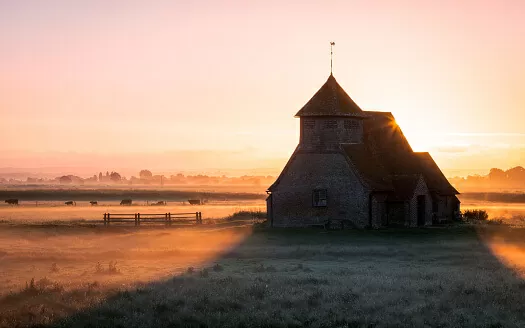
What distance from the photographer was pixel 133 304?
22.6 metres

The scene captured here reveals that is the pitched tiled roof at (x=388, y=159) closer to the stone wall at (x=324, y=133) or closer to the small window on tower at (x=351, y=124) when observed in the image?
the stone wall at (x=324, y=133)

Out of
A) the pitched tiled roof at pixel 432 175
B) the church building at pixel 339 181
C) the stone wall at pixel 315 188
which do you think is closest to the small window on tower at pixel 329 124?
the church building at pixel 339 181

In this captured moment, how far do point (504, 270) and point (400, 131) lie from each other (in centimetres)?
3069

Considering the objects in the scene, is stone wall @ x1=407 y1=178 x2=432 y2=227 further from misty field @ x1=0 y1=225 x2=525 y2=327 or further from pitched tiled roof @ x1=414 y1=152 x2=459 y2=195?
misty field @ x1=0 y1=225 x2=525 y2=327

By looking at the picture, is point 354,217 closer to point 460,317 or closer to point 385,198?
point 385,198

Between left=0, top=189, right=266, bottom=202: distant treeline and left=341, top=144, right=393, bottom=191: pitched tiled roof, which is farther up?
left=341, top=144, right=393, bottom=191: pitched tiled roof

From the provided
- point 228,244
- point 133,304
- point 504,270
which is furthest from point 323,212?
point 133,304

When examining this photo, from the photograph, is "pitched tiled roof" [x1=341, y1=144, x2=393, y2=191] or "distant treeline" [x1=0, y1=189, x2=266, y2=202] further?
"distant treeline" [x1=0, y1=189, x2=266, y2=202]

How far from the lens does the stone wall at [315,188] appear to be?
179 feet

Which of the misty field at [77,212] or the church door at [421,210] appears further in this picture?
the misty field at [77,212]

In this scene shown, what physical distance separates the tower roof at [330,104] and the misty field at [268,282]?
1102 cm

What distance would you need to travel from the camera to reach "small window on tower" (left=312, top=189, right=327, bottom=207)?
55.0m

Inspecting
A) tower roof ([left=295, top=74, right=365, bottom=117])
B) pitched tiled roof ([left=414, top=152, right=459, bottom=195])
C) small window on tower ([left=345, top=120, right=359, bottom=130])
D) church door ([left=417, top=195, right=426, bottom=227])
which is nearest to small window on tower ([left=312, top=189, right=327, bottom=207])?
small window on tower ([left=345, top=120, right=359, bottom=130])

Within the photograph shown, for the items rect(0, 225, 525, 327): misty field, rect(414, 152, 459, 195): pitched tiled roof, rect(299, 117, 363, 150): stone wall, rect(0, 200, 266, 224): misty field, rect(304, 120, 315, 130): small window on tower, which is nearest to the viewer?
rect(0, 225, 525, 327): misty field
